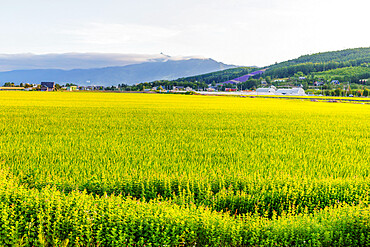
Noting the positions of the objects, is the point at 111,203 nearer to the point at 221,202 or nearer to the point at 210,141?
the point at 221,202

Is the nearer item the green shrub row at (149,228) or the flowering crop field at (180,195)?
the green shrub row at (149,228)

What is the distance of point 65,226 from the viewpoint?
609 centimetres

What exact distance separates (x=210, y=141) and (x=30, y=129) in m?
12.4

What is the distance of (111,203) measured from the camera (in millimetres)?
6527

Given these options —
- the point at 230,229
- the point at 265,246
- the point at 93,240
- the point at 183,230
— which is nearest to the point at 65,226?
the point at 93,240

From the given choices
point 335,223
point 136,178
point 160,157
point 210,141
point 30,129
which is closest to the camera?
point 335,223

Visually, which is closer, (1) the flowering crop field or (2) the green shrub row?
(2) the green shrub row

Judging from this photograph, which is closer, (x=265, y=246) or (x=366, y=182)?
(x=265, y=246)

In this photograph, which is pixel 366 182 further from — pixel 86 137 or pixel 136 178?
pixel 86 137

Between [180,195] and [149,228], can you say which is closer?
[149,228]

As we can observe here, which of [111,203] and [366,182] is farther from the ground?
[111,203]

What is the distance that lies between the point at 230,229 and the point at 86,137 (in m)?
13.2

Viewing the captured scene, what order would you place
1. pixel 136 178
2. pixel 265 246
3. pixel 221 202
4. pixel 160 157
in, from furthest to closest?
1. pixel 160 157
2. pixel 136 178
3. pixel 221 202
4. pixel 265 246

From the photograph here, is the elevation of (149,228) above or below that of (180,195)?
below
